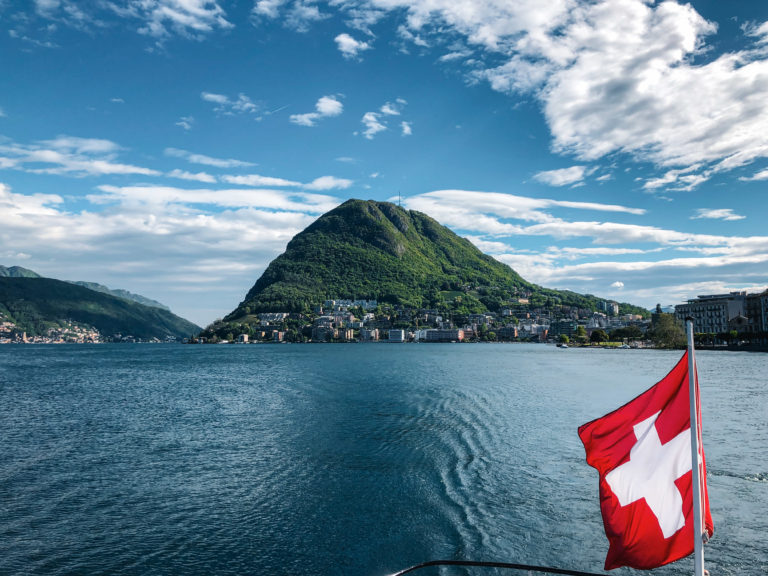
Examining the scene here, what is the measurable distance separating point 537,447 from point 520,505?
29.8ft

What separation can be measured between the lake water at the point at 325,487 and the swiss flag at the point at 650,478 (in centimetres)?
699

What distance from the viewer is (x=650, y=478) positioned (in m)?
6.70

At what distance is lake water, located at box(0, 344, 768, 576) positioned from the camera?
13.5 m

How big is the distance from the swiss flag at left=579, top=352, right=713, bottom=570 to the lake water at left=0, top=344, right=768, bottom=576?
6.99 metres

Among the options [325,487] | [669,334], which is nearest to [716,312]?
[669,334]

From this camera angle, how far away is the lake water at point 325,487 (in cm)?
1349

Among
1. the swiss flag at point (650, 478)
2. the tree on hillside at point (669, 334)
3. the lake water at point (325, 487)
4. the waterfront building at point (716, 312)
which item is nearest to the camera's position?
the swiss flag at point (650, 478)

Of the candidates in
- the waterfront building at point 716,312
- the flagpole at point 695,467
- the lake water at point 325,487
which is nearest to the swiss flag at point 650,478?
the flagpole at point 695,467

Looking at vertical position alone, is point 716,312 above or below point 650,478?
above

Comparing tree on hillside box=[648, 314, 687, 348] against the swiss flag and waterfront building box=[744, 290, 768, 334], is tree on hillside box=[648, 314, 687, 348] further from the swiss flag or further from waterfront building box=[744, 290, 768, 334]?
the swiss flag

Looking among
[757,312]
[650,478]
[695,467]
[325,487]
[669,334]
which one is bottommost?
[325,487]

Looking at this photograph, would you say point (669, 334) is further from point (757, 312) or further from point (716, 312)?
point (716, 312)

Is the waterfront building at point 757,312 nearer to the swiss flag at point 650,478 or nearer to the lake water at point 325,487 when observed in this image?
the lake water at point 325,487

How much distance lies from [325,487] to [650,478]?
15.0 m
